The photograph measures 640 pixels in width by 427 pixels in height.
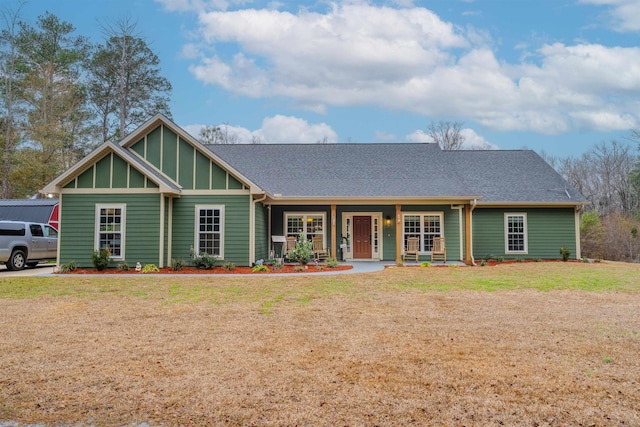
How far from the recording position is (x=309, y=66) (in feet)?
87.2

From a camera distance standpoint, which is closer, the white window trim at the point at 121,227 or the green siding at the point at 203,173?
the white window trim at the point at 121,227

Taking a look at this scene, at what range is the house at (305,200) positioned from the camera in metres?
13.1

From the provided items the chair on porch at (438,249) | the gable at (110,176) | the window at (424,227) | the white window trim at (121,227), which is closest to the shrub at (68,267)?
the white window trim at (121,227)

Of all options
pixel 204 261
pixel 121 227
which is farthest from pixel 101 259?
pixel 204 261

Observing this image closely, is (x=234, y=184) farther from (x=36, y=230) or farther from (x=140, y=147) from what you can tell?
(x=36, y=230)

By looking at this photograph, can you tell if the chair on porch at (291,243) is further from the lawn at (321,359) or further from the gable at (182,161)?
the lawn at (321,359)

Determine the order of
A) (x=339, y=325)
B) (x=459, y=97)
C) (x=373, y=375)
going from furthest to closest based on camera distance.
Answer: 1. (x=459, y=97)
2. (x=339, y=325)
3. (x=373, y=375)

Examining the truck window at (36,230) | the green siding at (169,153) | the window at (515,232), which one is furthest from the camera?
the window at (515,232)

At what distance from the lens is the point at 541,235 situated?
17109 millimetres

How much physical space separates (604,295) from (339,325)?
19.5 feet

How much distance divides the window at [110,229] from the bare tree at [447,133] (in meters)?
27.9

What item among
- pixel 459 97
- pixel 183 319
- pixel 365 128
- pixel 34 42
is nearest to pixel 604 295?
pixel 183 319

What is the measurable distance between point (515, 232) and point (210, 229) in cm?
1177

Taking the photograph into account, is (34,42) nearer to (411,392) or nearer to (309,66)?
(309,66)
